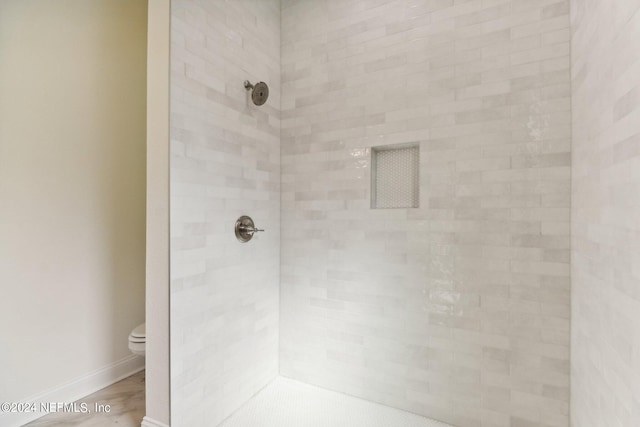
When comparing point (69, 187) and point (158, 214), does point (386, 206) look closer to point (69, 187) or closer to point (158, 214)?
point (158, 214)

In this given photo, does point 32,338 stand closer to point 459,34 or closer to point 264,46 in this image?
point 264,46

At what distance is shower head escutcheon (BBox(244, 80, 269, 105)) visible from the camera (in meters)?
1.76

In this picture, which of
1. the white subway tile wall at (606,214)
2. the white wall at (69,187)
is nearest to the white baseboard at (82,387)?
the white wall at (69,187)

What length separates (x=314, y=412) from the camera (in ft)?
5.56

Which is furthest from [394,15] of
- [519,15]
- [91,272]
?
[91,272]

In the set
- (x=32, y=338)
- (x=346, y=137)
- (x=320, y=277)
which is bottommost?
(x=32, y=338)

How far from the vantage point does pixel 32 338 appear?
166 cm

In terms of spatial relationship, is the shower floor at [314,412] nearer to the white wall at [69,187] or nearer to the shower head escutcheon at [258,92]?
the white wall at [69,187]

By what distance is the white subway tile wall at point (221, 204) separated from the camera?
1.43m

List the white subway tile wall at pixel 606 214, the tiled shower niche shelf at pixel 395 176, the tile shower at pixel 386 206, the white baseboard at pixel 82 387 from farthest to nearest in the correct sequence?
the tiled shower niche shelf at pixel 395 176 < the white baseboard at pixel 82 387 < the tile shower at pixel 386 206 < the white subway tile wall at pixel 606 214

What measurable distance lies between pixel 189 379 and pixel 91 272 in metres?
1.07

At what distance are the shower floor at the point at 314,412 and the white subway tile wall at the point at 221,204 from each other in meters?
0.10

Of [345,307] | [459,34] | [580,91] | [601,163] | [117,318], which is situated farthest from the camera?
[117,318]

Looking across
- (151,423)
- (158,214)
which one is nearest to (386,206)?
(158,214)
